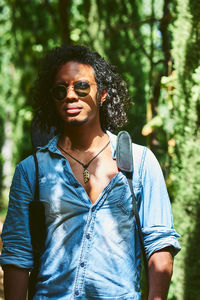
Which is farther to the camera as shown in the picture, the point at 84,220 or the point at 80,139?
the point at 80,139

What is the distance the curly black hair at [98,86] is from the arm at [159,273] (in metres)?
0.83

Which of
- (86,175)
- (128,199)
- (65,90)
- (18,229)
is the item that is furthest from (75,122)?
(18,229)

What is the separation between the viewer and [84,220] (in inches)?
83.8

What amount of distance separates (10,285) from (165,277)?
28.5 inches

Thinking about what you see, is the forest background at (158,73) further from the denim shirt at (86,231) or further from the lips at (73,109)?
the denim shirt at (86,231)

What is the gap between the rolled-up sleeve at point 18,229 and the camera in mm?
2143

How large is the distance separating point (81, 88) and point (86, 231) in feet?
2.45

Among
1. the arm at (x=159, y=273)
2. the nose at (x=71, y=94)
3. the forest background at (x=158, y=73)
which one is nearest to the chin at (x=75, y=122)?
the nose at (x=71, y=94)

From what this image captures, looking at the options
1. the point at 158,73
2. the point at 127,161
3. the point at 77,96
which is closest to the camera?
the point at 127,161

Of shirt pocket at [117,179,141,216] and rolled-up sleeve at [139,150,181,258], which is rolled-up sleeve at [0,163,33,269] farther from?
rolled-up sleeve at [139,150,181,258]

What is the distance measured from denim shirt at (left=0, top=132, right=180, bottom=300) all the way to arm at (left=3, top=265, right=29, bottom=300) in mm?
40

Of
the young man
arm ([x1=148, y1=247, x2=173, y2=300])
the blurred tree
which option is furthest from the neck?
the blurred tree

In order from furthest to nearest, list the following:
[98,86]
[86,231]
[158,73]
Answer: [158,73]
[98,86]
[86,231]

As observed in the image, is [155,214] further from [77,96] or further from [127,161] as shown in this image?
[77,96]
